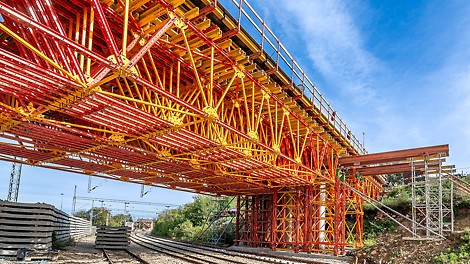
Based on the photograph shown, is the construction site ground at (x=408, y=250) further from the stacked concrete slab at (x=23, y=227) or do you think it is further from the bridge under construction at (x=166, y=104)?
the stacked concrete slab at (x=23, y=227)

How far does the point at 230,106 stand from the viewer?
51.8 feet

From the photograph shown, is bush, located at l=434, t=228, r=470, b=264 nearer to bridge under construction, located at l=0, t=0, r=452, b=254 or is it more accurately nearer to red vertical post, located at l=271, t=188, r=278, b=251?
bridge under construction, located at l=0, t=0, r=452, b=254

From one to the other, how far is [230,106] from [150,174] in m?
8.71

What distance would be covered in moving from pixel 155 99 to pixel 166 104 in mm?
1008

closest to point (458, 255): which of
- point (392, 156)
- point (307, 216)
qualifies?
point (392, 156)

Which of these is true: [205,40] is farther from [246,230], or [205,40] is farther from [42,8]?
[246,230]

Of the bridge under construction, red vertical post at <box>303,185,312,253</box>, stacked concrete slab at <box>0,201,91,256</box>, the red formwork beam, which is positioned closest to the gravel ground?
stacked concrete slab at <box>0,201,91,256</box>

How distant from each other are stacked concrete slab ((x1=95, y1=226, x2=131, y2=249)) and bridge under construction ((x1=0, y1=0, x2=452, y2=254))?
315 cm

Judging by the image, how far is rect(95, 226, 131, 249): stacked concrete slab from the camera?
21.9 metres

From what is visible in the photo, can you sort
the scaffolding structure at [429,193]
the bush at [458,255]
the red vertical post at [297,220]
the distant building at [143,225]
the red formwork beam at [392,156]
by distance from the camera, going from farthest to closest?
the distant building at [143,225], the red vertical post at [297,220], the red formwork beam at [392,156], the scaffolding structure at [429,193], the bush at [458,255]

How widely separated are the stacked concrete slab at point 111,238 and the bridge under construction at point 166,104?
3.15 m

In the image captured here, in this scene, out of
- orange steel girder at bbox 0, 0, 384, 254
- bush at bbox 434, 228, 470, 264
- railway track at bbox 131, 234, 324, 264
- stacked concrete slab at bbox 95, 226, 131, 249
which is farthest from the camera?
stacked concrete slab at bbox 95, 226, 131, 249

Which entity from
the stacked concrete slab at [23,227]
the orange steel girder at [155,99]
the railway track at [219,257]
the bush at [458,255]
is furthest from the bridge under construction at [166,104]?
the bush at [458,255]

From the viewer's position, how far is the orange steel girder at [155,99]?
8.36 meters
